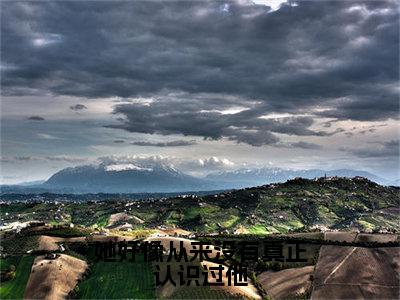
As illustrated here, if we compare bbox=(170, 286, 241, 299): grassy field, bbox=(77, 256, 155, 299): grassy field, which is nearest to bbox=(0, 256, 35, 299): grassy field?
bbox=(77, 256, 155, 299): grassy field

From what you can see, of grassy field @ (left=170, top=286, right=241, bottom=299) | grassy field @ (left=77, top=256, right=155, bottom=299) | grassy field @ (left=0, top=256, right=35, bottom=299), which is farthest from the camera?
grassy field @ (left=0, top=256, right=35, bottom=299)

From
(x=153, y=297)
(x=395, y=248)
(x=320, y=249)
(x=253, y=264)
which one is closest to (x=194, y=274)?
(x=153, y=297)

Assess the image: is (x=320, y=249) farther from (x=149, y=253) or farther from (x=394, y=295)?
(x=149, y=253)

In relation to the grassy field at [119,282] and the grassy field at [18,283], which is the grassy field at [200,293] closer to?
the grassy field at [119,282]

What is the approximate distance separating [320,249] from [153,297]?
7081cm

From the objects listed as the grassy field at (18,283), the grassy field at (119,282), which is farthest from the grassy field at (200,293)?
the grassy field at (18,283)

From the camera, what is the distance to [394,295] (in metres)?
145

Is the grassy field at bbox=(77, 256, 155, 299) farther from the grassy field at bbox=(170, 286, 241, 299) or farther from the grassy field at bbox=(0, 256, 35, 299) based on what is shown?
the grassy field at bbox=(0, 256, 35, 299)

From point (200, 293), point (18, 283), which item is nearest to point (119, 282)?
point (200, 293)

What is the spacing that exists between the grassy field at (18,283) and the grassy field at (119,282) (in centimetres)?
1890

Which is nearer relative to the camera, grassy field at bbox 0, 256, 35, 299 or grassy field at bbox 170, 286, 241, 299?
grassy field at bbox 170, 286, 241, 299

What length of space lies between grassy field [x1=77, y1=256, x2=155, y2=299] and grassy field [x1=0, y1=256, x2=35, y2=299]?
18896 mm

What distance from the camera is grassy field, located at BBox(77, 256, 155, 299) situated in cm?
15800

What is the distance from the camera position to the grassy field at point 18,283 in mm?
159000
